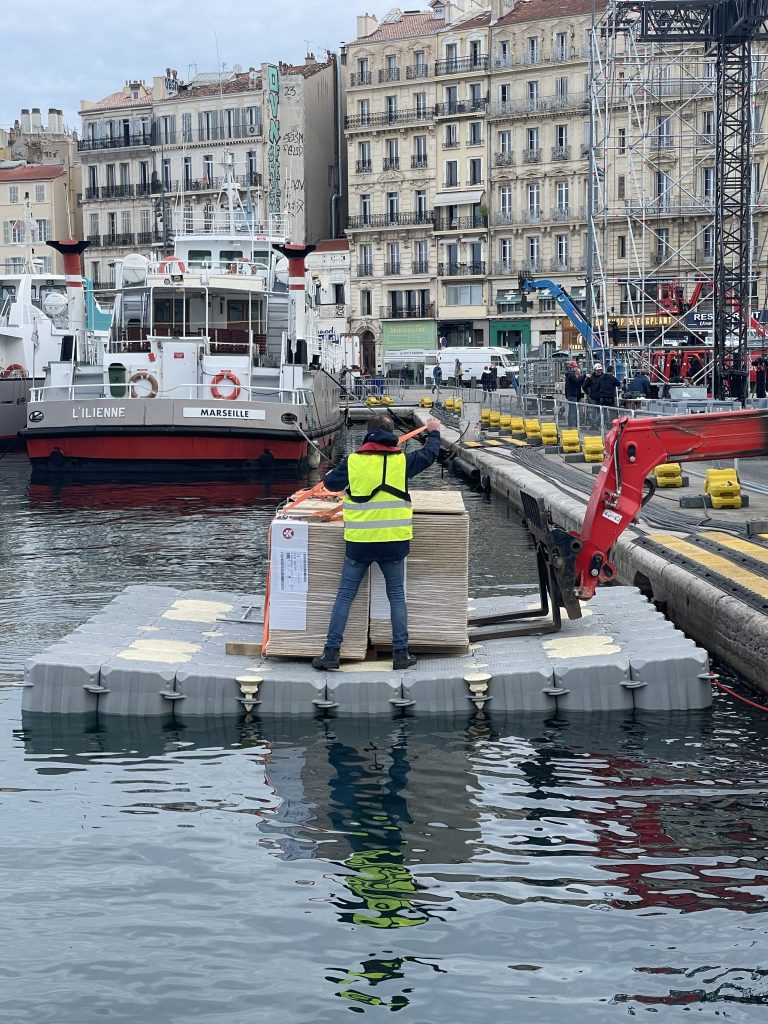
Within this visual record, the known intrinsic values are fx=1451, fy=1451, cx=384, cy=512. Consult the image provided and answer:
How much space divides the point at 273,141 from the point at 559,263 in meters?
16.0

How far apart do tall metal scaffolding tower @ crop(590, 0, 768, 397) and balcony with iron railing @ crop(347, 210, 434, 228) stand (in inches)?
382

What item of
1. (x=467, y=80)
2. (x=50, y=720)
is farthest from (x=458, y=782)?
(x=467, y=80)

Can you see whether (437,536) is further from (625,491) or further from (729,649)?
(729,649)

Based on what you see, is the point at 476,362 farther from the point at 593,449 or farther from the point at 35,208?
the point at 593,449

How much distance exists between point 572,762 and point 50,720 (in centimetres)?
350

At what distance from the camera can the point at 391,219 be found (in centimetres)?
7462

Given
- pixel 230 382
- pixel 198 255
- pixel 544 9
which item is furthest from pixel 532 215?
pixel 230 382

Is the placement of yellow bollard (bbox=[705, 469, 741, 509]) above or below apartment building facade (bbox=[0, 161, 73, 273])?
below

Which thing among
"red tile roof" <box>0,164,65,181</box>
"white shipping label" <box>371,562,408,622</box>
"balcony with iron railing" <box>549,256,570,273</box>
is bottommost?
"white shipping label" <box>371,562,408,622</box>

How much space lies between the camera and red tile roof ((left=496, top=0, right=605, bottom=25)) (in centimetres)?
6919

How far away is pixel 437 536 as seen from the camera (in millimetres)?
10133

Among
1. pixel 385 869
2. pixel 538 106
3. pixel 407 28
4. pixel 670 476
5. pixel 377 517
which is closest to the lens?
pixel 385 869

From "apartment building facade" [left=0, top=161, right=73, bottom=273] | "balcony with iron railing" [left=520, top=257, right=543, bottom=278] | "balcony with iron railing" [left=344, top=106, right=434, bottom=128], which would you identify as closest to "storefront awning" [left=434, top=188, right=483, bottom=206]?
"balcony with iron railing" [left=520, top=257, right=543, bottom=278]

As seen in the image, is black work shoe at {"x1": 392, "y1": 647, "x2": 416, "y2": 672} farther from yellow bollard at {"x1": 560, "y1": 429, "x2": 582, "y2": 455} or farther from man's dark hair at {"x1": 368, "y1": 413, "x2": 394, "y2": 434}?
yellow bollard at {"x1": 560, "y1": 429, "x2": 582, "y2": 455}
